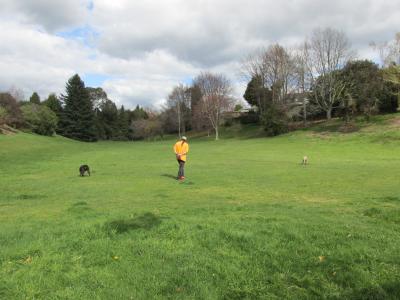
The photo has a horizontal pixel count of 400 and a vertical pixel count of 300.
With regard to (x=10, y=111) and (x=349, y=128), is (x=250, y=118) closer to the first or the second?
(x=349, y=128)

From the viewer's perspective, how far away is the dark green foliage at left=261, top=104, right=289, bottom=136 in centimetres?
5912

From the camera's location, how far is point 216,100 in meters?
77.3

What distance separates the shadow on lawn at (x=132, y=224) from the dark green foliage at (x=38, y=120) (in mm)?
76173

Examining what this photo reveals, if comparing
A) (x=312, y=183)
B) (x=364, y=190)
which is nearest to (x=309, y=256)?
(x=364, y=190)

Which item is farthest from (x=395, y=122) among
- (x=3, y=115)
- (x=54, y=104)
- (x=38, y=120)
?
(x=54, y=104)

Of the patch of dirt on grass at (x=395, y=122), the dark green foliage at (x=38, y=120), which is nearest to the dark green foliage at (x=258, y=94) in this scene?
the patch of dirt on grass at (x=395, y=122)

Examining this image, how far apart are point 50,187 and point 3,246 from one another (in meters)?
9.41

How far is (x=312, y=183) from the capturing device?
51.7ft

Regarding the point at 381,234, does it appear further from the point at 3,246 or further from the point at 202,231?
the point at 3,246

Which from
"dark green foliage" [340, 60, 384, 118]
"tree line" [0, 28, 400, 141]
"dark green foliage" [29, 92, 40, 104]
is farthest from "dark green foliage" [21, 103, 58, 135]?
"dark green foliage" [340, 60, 384, 118]

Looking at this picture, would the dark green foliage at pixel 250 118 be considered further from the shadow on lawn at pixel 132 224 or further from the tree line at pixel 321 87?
the shadow on lawn at pixel 132 224

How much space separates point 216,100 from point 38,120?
121ft

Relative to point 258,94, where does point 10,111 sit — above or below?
below

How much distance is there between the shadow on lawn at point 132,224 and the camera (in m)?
7.44
